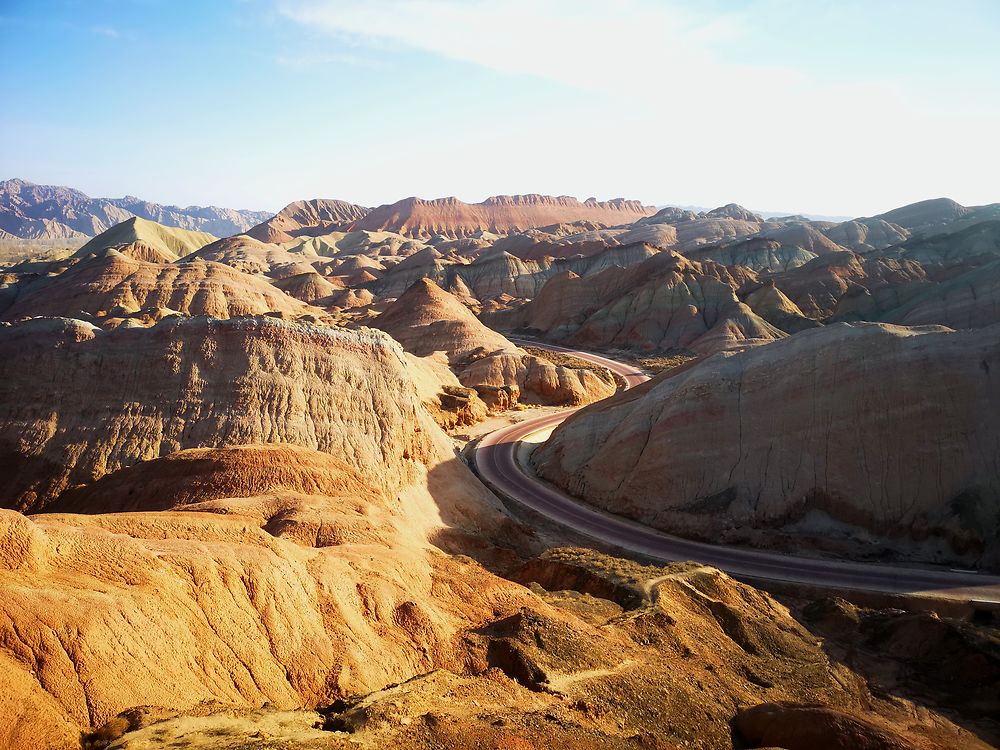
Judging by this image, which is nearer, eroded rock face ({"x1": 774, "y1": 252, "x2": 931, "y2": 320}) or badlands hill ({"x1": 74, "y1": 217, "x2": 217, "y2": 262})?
eroded rock face ({"x1": 774, "y1": 252, "x2": 931, "y2": 320})

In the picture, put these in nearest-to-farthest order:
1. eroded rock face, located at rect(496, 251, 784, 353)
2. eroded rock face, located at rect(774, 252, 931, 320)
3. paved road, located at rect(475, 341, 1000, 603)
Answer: paved road, located at rect(475, 341, 1000, 603)
eroded rock face, located at rect(774, 252, 931, 320)
eroded rock face, located at rect(496, 251, 784, 353)

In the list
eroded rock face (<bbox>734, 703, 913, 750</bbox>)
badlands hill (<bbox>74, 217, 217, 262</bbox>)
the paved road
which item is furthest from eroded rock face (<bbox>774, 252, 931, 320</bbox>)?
badlands hill (<bbox>74, 217, 217, 262</bbox>)

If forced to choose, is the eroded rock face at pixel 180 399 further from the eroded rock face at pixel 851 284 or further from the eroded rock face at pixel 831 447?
the eroded rock face at pixel 851 284

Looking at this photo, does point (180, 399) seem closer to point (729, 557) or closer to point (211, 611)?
point (211, 611)

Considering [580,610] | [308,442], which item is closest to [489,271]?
[308,442]

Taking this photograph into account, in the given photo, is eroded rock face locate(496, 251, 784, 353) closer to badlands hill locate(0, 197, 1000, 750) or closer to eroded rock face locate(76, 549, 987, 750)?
badlands hill locate(0, 197, 1000, 750)

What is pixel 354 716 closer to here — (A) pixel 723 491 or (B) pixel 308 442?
(B) pixel 308 442

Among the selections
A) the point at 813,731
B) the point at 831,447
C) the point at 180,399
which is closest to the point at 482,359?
the point at 831,447

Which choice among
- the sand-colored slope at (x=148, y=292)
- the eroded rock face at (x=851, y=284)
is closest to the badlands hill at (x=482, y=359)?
the sand-colored slope at (x=148, y=292)
